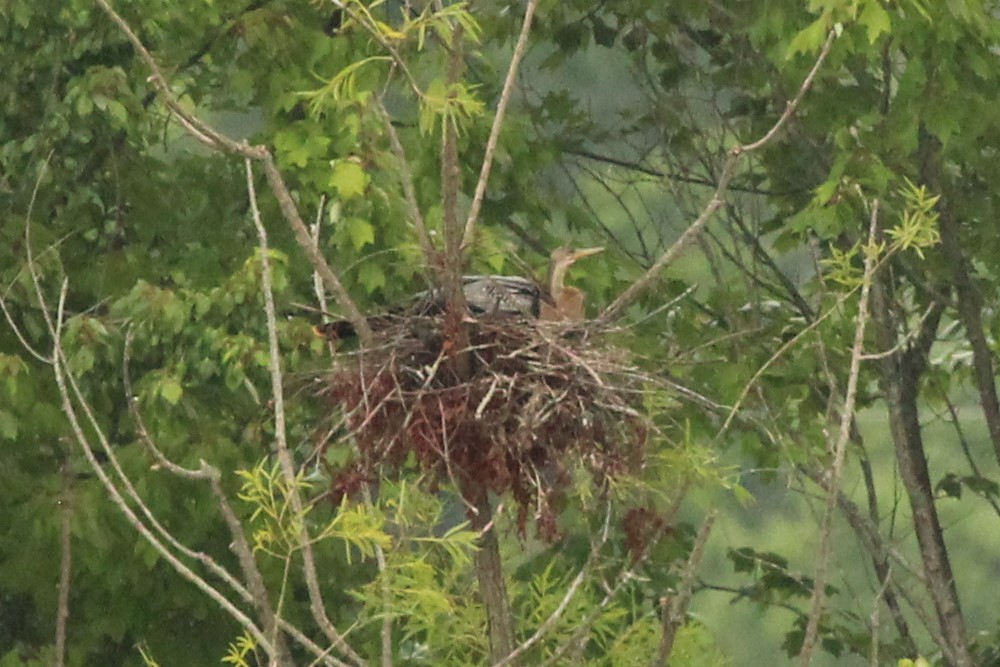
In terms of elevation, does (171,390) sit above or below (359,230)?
below

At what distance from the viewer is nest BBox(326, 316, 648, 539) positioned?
10.6ft

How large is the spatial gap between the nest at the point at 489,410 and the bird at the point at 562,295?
0.92 m

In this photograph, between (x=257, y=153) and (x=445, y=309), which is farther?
(x=445, y=309)

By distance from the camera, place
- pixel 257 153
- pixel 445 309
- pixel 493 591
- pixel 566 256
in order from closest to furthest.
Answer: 1. pixel 257 153
2. pixel 445 309
3. pixel 493 591
4. pixel 566 256

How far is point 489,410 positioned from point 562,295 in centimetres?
173

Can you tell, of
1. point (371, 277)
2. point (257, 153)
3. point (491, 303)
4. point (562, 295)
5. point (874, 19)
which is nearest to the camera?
point (257, 153)

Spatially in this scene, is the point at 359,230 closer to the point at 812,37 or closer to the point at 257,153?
the point at 812,37

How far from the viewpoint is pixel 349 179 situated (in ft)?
17.7

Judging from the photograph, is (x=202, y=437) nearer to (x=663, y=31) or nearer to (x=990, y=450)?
(x=663, y=31)

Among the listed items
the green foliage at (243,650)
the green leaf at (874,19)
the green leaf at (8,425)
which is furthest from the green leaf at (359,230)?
the green foliage at (243,650)

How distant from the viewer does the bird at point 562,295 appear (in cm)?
452

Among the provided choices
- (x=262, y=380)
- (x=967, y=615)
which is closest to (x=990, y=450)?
(x=967, y=615)

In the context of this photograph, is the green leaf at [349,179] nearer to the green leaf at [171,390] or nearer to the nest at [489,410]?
the green leaf at [171,390]

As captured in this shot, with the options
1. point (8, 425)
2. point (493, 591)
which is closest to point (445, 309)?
point (493, 591)
